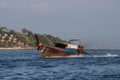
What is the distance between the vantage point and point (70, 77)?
5928 cm

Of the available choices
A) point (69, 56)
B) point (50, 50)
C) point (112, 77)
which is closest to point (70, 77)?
point (112, 77)

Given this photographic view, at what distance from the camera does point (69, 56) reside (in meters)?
126

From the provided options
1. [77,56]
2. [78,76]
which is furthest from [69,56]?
[78,76]

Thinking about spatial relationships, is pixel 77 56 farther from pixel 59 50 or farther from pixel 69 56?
pixel 59 50

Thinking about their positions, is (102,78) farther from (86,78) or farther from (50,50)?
(50,50)

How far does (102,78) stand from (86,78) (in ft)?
6.32

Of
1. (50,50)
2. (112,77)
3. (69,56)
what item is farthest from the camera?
(69,56)

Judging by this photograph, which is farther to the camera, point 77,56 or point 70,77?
point 77,56

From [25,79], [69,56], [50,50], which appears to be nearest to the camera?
[25,79]

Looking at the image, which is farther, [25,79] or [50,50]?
[50,50]

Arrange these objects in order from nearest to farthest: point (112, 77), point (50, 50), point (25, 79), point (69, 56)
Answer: point (25, 79) → point (112, 77) → point (50, 50) → point (69, 56)

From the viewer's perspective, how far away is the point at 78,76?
60531 millimetres

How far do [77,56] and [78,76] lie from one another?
226 feet

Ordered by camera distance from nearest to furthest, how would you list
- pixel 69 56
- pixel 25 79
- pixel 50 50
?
pixel 25 79, pixel 50 50, pixel 69 56
